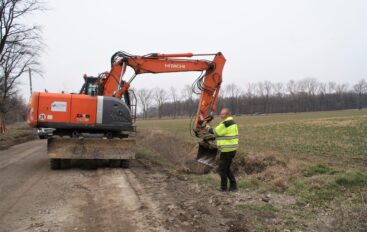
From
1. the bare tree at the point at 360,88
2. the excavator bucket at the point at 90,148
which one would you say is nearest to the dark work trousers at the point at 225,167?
the excavator bucket at the point at 90,148

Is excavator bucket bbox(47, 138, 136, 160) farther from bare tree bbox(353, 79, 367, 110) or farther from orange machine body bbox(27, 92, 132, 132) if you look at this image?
bare tree bbox(353, 79, 367, 110)

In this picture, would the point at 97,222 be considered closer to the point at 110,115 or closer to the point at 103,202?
the point at 103,202

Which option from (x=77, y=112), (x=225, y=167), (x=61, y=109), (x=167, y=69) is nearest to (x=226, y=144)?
(x=225, y=167)

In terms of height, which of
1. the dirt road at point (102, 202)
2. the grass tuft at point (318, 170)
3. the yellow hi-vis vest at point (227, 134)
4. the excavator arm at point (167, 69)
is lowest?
the dirt road at point (102, 202)

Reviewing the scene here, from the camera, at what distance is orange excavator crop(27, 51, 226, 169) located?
1070 cm

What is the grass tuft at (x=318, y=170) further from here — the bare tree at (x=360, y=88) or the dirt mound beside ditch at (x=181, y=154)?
the bare tree at (x=360, y=88)

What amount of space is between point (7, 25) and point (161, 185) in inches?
958

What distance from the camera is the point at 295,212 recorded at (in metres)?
6.26

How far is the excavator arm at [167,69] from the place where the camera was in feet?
35.5

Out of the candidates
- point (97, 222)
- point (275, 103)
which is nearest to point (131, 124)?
point (97, 222)

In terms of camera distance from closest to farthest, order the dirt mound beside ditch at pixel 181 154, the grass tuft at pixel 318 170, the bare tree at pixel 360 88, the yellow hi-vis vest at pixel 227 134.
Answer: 1. the yellow hi-vis vest at pixel 227 134
2. the grass tuft at pixel 318 170
3. the dirt mound beside ditch at pixel 181 154
4. the bare tree at pixel 360 88

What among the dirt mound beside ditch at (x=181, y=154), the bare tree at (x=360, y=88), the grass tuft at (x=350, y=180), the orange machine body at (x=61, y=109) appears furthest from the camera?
the bare tree at (x=360, y=88)

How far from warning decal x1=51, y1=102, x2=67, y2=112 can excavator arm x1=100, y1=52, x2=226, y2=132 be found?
4.81 ft

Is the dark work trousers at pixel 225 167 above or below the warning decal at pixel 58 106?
below
